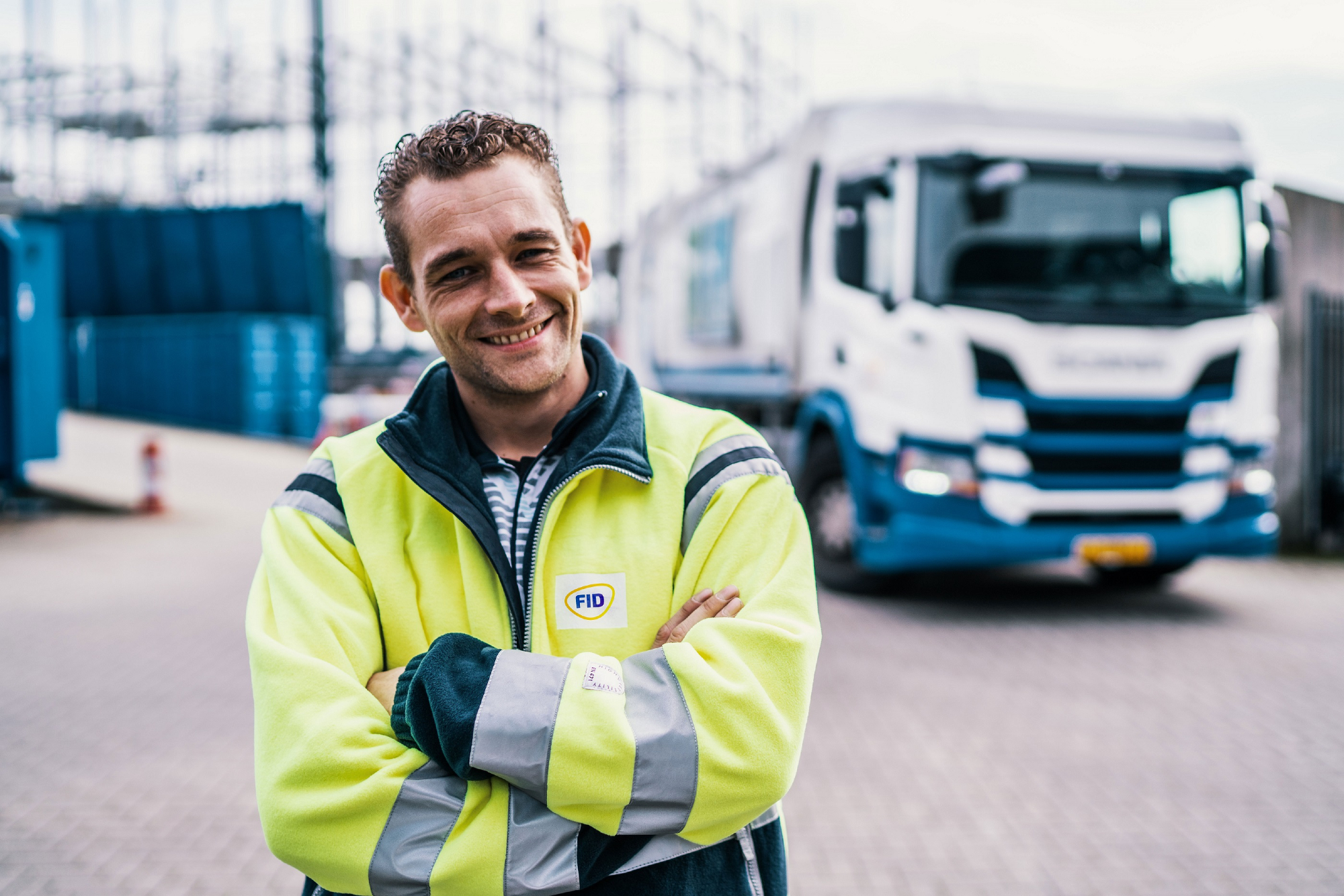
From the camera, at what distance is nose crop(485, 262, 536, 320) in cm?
156

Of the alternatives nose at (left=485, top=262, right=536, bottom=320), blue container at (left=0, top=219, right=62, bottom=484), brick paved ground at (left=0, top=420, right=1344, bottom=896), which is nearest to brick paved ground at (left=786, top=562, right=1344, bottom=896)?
brick paved ground at (left=0, top=420, right=1344, bottom=896)

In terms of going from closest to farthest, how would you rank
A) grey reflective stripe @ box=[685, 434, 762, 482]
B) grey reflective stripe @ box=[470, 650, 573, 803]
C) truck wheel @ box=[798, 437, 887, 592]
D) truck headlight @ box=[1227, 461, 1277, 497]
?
grey reflective stripe @ box=[470, 650, 573, 803], grey reflective stripe @ box=[685, 434, 762, 482], truck headlight @ box=[1227, 461, 1277, 497], truck wheel @ box=[798, 437, 887, 592]

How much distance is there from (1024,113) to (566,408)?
5863mm

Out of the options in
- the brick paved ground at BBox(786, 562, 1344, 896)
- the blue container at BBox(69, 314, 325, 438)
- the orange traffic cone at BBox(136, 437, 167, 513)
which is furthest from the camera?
the blue container at BBox(69, 314, 325, 438)

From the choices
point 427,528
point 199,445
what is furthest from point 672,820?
Result: point 199,445

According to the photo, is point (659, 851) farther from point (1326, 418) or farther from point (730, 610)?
point (1326, 418)

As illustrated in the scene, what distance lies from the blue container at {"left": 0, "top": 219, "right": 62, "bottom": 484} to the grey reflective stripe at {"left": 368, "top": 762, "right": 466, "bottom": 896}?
36.1 ft

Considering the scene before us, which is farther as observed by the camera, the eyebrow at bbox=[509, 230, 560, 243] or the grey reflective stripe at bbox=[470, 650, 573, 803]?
the eyebrow at bbox=[509, 230, 560, 243]

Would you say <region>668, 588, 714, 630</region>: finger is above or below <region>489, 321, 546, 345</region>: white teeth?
below

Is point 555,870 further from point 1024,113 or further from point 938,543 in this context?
point 1024,113

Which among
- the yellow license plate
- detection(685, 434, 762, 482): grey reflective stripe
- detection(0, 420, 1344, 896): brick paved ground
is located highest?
detection(685, 434, 762, 482): grey reflective stripe

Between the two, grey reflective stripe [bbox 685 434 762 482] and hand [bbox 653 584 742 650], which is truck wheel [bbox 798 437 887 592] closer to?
grey reflective stripe [bbox 685 434 762 482]

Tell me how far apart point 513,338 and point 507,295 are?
0.07 meters

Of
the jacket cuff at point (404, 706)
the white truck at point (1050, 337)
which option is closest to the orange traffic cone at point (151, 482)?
the white truck at point (1050, 337)
